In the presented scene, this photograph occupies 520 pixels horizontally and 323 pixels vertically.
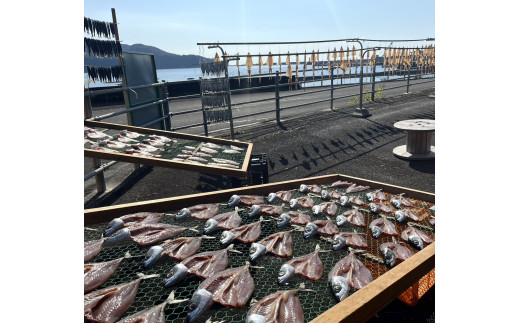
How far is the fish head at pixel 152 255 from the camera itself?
6.48 feet

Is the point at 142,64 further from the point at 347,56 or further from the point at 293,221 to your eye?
the point at 347,56

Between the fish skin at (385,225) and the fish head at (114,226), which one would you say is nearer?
the fish head at (114,226)

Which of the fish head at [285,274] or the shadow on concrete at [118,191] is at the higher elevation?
the fish head at [285,274]

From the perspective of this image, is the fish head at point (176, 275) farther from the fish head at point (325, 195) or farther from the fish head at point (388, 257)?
the fish head at point (325, 195)

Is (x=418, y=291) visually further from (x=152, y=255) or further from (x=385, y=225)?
(x=152, y=255)

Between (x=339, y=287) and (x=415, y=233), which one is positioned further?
(x=415, y=233)

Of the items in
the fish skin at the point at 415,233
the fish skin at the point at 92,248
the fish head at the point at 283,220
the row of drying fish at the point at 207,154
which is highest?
the row of drying fish at the point at 207,154

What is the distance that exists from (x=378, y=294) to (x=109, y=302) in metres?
1.39

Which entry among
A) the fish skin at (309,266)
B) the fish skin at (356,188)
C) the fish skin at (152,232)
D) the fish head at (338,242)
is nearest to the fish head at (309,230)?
the fish head at (338,242)

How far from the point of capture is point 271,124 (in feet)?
37.6

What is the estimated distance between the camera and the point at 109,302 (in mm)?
1616

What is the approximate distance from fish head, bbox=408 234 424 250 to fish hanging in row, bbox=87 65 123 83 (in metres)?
5.89

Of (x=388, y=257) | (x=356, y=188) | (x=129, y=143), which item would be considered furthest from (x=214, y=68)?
(x=388, y=257)

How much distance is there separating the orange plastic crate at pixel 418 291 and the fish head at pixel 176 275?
75.4 inches
